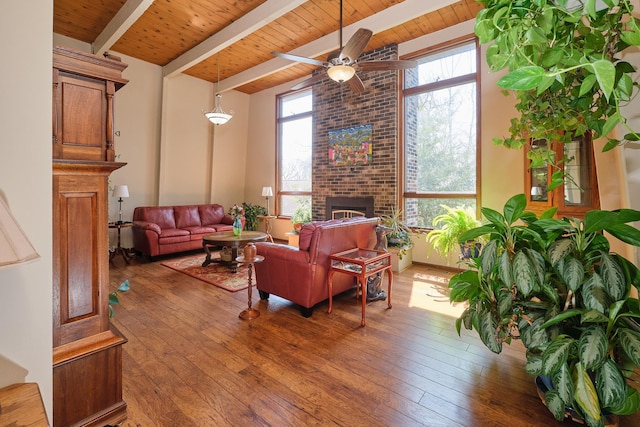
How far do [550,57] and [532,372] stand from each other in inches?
57.0

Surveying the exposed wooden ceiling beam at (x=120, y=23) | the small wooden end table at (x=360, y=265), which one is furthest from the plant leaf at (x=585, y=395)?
the exposed wooden ceiling beam at (x=120, y=23)

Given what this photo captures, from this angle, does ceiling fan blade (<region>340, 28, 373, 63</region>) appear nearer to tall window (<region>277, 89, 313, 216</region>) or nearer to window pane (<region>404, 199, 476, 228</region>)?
window pane (<region>404, 199, 476, 228</region>)

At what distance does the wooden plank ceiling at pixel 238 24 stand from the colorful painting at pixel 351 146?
1443mm

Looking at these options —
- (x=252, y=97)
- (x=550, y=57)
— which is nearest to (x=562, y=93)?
(x=550, y=57)

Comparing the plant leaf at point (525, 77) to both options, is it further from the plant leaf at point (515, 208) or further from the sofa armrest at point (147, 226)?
the sofa armrest at point (147, 226)

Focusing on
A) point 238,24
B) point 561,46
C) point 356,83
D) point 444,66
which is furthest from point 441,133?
point 561,46

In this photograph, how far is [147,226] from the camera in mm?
5031

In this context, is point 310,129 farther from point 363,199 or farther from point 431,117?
point 431,117

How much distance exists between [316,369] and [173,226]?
4.76 m

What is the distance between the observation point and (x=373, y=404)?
1.69 m

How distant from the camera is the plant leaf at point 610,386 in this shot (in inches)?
46.1

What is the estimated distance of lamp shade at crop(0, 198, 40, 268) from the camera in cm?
65

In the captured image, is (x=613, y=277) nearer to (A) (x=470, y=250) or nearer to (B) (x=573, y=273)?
(B) (x=573, y=273)

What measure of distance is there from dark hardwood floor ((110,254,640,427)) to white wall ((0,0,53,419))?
2.57 feet
